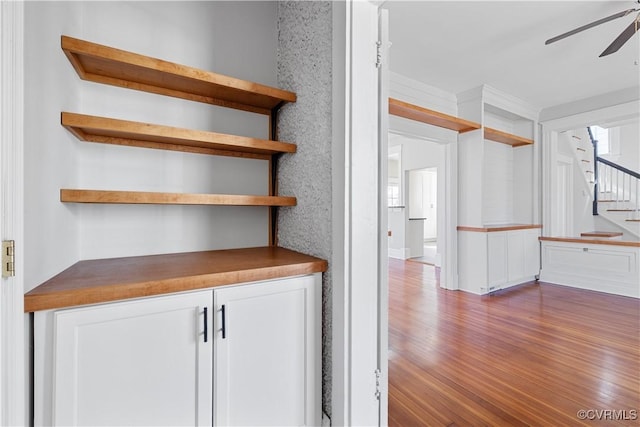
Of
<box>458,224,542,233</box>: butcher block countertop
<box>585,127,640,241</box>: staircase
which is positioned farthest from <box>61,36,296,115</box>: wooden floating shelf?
<box>585,127,640,241</box>: staircase

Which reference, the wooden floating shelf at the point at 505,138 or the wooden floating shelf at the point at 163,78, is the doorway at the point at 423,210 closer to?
the wooden floating shelf at the point at 505,138

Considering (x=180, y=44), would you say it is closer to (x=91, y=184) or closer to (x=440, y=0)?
(x=91, y=184)

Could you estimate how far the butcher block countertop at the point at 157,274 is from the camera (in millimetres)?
910

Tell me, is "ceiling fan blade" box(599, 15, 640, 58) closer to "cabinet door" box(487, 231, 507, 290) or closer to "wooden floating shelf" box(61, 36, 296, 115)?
"cabinet door" box(487, 231, 507, 290)

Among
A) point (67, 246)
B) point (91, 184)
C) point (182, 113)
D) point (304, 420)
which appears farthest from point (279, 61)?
point (304, 420)

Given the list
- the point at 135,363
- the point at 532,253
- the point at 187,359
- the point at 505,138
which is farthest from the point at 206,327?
the point at 532,253

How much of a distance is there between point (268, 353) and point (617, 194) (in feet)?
24.2

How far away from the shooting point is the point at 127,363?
3.23 ft

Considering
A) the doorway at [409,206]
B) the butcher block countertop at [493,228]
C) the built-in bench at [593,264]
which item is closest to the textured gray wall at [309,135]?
the butcher block countertop at [493,228]

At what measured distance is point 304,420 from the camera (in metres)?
1.32

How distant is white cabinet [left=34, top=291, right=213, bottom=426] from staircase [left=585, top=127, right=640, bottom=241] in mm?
6841

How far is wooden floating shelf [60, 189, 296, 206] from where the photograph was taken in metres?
1.18
